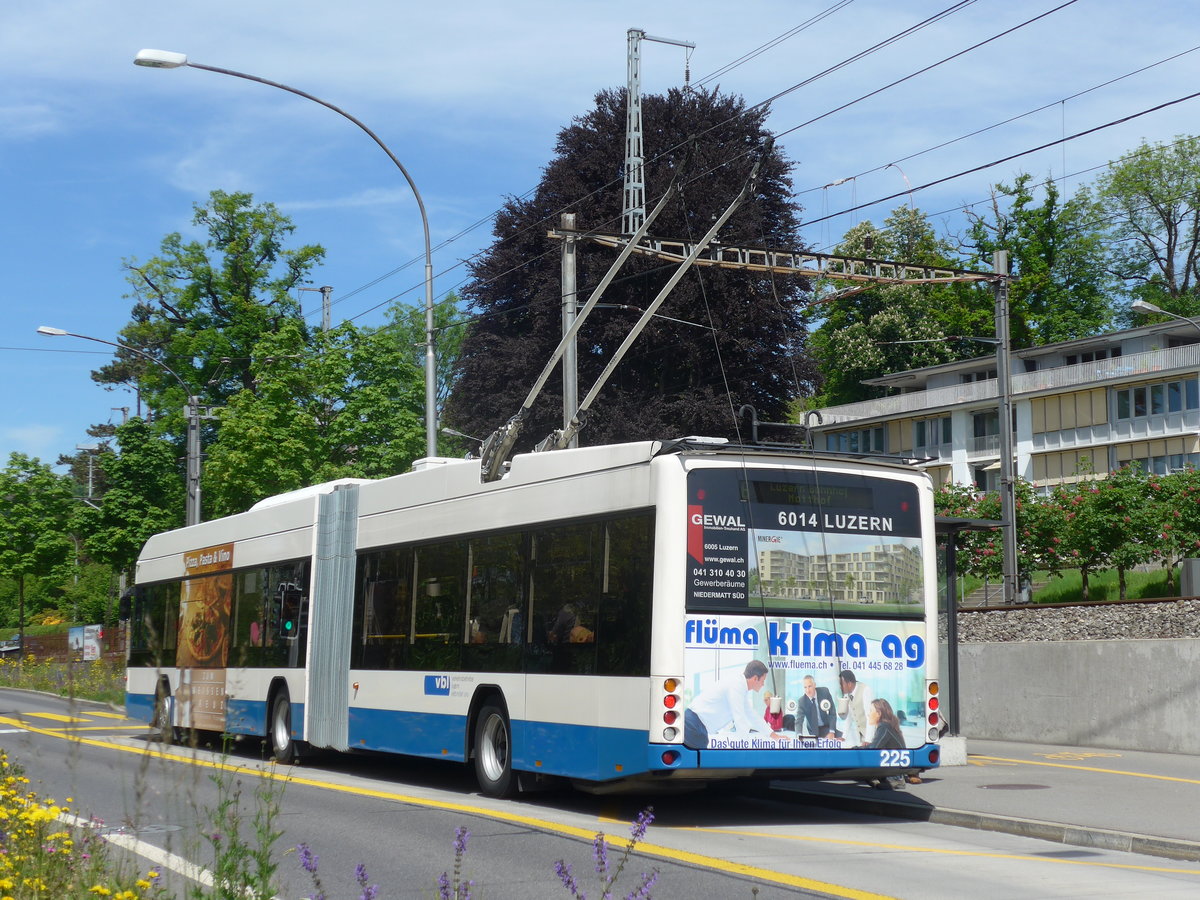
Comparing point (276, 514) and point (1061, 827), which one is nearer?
point (1061, 827)

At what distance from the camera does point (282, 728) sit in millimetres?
18062

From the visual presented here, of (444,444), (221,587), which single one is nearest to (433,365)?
(221,587)

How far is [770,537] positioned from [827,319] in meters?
65.4

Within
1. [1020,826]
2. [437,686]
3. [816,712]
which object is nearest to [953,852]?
[1020,826]

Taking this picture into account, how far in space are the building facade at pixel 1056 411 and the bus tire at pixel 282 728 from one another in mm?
41863

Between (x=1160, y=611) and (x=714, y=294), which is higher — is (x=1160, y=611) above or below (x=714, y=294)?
below

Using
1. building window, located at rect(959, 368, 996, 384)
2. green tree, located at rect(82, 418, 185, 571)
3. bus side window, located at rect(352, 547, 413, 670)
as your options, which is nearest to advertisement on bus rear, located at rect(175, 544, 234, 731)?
bus side window, located at rect(352, 547, 413, 670)

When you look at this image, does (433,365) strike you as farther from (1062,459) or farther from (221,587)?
(1062,459)

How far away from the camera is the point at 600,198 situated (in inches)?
1500

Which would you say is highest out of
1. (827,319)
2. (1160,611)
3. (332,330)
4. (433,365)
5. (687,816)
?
(827,319)

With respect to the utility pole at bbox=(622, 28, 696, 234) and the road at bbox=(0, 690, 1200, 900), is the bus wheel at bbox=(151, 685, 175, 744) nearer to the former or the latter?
the road at bbox=(0, 690, 1200, 900)

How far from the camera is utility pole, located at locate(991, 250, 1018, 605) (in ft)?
77.1

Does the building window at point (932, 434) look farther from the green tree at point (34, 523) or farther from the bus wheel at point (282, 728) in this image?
the bus wheel at point (282, 728)

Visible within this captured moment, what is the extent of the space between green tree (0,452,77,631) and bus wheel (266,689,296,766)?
38798 mm
